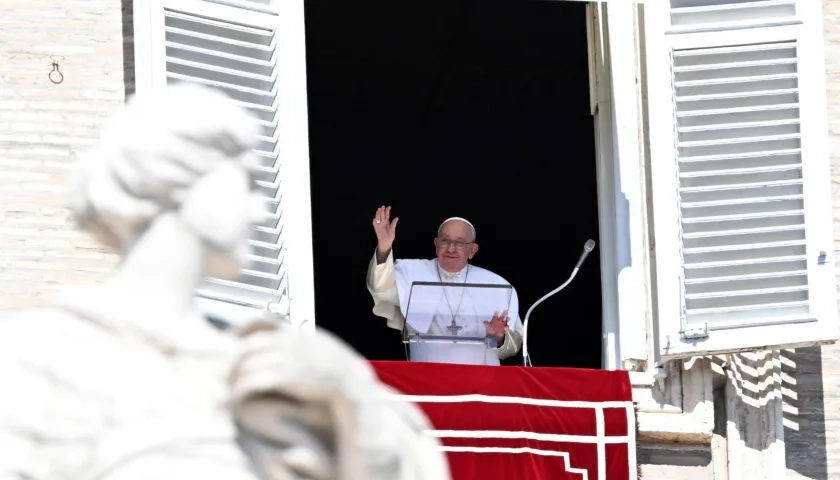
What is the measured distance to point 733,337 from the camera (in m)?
8.98

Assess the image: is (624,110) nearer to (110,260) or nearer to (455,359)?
(455,359)

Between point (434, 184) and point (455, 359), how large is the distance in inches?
213

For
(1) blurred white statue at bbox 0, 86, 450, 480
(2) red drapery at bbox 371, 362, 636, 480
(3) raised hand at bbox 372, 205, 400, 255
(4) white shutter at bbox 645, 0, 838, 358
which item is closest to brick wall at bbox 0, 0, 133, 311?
(2) red drapery at bbox 371, 362, 636, 480

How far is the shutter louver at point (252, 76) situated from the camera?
861 cm

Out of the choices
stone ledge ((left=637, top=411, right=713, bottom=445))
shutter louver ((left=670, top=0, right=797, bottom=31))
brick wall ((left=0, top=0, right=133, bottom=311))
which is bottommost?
stone ledge ((left=637, top=411, right=713, bottom=445))

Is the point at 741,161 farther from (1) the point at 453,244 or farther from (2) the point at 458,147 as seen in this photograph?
(2) the point at 458,147

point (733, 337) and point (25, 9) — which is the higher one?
point (25, 9)

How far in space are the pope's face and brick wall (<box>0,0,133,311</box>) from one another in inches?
75.4

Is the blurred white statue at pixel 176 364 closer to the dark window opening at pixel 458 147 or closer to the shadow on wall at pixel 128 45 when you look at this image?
the shadow on wall at pixel 128 45

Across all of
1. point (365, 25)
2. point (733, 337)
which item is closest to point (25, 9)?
point (733, 337)

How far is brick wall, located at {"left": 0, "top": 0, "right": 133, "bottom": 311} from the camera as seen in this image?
29.0ft

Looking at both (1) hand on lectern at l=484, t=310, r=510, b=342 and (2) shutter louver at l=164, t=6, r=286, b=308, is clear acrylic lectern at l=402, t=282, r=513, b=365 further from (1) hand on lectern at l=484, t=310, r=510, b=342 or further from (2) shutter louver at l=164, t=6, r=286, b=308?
(2) shutter louver at l=164, t=6, r=286, b=308

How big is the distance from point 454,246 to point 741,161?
5.50ft

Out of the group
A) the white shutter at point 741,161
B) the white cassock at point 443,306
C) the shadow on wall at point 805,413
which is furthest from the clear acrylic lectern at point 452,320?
the shadow on wall at point 805,413
